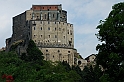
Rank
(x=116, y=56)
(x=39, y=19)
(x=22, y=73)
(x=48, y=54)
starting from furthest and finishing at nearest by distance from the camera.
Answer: (x=39, y=19), (x=48, y=54), (x=22, y=73), (x=116, y=56)

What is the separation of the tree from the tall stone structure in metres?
84.5

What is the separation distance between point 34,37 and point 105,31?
292 ft

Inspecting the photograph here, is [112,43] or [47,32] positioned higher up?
[47,32]

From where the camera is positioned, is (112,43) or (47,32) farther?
(47,32)

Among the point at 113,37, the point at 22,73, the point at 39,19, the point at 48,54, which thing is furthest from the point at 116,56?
the point at 39,19

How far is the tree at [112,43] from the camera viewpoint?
32.9 meters

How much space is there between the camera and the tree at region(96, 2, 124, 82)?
32.9m

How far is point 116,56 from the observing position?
3250 cm

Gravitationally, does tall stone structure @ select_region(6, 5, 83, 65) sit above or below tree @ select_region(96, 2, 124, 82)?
above

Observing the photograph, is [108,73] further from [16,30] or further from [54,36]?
[16,30]

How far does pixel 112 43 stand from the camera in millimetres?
34000

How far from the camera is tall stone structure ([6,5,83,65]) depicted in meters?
121

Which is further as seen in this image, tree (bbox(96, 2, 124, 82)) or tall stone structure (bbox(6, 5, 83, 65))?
tall stone structure (bbox(6, 5, 83, 65))

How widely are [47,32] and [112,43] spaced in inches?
3561
